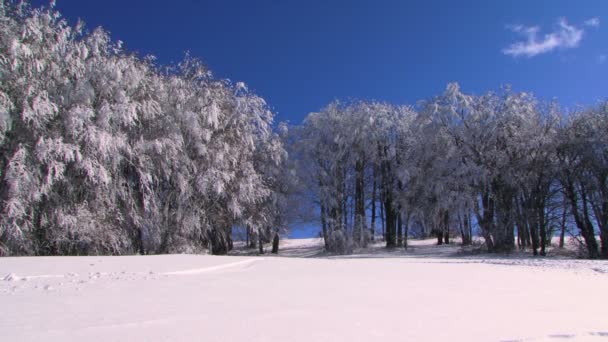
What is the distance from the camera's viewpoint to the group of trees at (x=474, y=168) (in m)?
18.0

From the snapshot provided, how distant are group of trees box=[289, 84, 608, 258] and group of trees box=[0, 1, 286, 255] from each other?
553 centimetres

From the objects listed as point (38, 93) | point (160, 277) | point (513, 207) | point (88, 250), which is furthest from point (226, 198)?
point (513, 207)

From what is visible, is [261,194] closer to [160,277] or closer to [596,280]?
[160,277]

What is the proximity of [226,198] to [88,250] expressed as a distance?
21.9 ft

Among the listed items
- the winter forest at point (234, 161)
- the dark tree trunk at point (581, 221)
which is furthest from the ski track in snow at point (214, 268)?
the dark tree trunk at point (581, 221)

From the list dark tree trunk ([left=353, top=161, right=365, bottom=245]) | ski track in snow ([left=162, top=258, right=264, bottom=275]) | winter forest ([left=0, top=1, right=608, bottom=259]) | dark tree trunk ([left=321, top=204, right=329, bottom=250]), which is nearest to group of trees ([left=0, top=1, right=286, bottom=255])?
winter forest ([left=0, top=1, right=608, bottom=259])

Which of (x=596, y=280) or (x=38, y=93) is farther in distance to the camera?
(x=38, y=93)

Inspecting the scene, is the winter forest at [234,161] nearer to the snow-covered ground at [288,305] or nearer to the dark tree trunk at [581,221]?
the dark tree trunk at [581,221]

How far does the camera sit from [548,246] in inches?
846

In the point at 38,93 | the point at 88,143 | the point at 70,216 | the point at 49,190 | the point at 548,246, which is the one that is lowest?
the point at 548,246

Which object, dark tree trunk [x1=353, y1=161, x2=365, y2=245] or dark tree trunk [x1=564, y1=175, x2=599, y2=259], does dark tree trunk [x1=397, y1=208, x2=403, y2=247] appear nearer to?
dark tree trunk [x1=353, y1=161, x2=365, y2=245]

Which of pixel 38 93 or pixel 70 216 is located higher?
pixel 38 93

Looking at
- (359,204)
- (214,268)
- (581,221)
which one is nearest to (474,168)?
(581,221)

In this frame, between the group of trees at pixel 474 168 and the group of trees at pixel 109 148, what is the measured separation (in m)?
5.53
